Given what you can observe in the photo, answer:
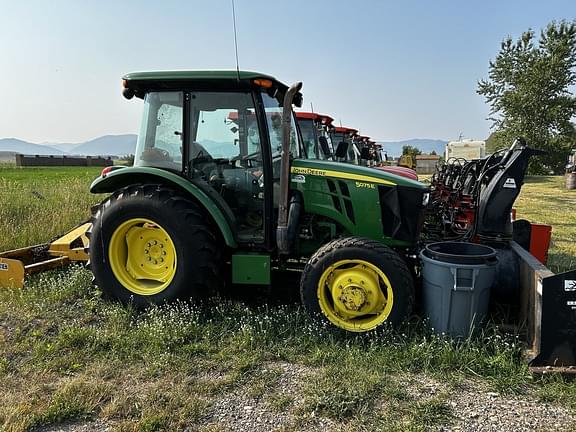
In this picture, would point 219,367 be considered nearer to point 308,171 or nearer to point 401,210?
point 308,171

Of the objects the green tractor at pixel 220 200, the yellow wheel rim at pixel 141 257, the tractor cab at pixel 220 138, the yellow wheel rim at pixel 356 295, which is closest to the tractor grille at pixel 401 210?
the green tractor at pixel 220 200

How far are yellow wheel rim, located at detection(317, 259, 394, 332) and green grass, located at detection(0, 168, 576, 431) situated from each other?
0.15 metres

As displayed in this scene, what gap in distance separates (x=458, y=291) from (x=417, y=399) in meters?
1.00

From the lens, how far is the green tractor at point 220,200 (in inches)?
163

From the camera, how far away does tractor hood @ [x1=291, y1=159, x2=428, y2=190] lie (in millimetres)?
4195

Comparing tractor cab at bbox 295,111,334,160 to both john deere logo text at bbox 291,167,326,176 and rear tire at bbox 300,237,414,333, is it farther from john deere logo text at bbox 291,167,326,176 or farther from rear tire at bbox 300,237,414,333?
rear tire at bbox 300,237,414,333

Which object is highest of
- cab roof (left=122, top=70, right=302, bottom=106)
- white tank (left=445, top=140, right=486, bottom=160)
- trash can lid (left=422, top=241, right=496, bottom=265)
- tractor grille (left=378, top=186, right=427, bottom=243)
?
white tank (left=445, top=140, right=486, bottom=160)

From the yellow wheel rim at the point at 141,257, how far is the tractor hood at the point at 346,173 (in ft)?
4.80

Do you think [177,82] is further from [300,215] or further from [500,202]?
[500,202]

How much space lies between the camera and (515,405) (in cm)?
290

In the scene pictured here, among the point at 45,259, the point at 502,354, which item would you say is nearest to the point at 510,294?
the point at 502,354

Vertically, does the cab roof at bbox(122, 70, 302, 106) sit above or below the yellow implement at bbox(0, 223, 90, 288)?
above

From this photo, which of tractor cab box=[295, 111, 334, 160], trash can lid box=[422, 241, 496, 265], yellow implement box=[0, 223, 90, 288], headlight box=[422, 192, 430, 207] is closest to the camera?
trash can lid box=[422, 241, 496, 265]

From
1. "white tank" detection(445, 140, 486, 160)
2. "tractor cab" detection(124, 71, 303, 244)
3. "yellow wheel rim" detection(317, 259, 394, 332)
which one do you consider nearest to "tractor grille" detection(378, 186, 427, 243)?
"yellow wheel rim" detection(317, 259, 394, 332)
